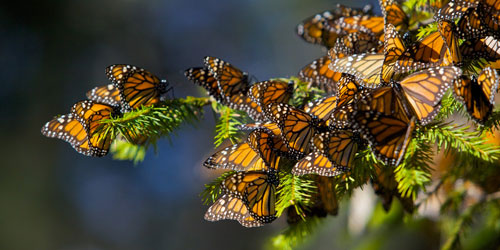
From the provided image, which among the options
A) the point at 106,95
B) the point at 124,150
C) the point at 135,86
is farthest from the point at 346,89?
the point at 124,150

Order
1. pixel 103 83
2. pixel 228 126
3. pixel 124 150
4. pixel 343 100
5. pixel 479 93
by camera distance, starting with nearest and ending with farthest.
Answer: pixel 479 93 < pixel 343 100 < pixel 228 126 < pixel 124 150 < pixel 103 83

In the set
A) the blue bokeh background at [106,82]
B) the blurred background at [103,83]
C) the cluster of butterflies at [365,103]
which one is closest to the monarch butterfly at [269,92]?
the cluster of butterflies at [365,103]

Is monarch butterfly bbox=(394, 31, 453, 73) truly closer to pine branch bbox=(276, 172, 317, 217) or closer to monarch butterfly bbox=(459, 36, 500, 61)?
monarch butterfly bbox=(459, 36, 500, 61)

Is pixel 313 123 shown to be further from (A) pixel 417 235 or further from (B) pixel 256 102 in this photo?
(A) pixel 417 235

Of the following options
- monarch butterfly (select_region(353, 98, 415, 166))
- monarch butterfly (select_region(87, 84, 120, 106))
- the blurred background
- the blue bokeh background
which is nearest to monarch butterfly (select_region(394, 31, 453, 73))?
monarch butterfly (select_region(353, 98, 415, 166))

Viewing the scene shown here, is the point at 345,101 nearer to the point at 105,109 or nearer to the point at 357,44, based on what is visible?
the point at 357,44

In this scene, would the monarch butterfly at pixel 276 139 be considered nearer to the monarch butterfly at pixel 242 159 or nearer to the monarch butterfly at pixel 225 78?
the monarch butterfly at pixel 242 159
